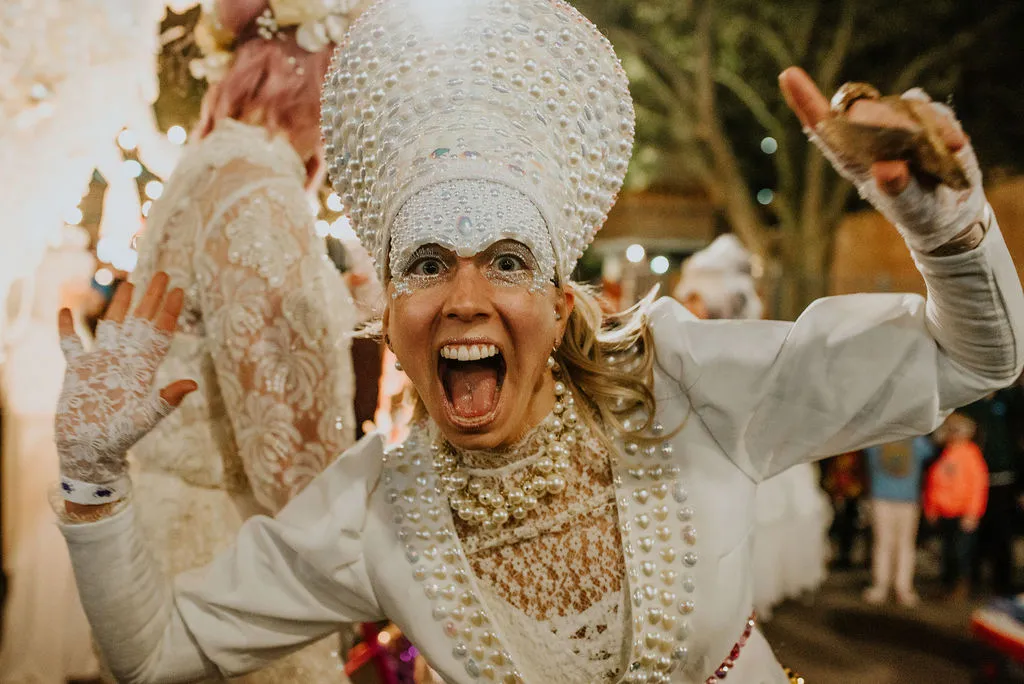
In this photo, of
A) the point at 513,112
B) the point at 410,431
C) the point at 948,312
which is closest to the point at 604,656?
the point at 410,431

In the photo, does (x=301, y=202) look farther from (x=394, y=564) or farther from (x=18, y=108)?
(x=18, y=108)

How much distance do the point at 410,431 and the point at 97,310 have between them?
2.30 m

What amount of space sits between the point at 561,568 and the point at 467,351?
45 cm

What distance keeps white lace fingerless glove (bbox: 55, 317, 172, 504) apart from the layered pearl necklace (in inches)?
20.3

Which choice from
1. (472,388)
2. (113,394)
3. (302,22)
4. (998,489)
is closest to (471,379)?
(472,388)

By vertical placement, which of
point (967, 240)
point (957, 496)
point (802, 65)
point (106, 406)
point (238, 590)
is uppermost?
point (802, 65)

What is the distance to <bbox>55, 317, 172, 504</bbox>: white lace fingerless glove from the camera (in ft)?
4.32

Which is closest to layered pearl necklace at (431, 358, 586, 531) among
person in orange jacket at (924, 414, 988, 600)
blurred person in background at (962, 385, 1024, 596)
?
person in orange jacket at (924, 414, 988, 600)

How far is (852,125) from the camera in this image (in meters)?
1.05

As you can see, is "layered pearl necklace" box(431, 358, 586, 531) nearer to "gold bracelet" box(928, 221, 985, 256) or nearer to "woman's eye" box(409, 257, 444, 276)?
"woman's eye" box(409, 257, 444, 276)

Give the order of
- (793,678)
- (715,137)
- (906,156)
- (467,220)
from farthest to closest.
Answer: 1. (715,137)
2. (793,678)
3. (467,220)
4. (906,156)

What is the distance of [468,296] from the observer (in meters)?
1.21

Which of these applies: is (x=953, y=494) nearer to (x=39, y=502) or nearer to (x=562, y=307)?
(x=562, y=307)

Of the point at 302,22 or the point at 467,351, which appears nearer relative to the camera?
the point at 467,351
